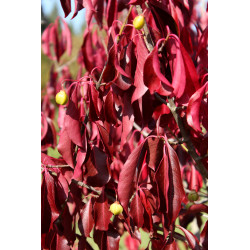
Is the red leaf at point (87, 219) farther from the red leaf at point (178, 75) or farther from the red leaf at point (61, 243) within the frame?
the red leaf at point (178, 75)

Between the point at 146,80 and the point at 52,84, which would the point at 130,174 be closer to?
the point at 146,80

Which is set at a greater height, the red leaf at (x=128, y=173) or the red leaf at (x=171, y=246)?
the red leaf at (x=128, y=173)

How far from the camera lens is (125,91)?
76 cm

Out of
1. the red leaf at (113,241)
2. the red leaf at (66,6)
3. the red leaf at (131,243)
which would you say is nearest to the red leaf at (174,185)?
the red leaf at (113,241)

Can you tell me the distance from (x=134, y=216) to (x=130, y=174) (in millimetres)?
114

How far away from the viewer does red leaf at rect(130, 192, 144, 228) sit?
759 mm

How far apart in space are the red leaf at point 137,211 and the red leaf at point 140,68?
231mm

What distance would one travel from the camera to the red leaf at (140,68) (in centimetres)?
69

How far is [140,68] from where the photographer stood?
2.28 feet

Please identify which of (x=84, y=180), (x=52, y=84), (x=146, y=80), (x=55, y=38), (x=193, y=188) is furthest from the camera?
(x=52, y=84)

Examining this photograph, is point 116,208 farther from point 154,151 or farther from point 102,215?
point 154,151
